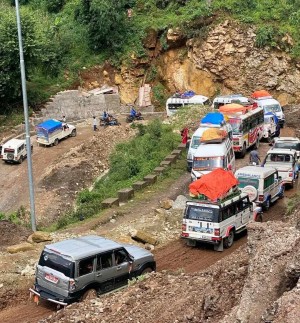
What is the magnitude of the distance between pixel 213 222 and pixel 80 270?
21.2 ft

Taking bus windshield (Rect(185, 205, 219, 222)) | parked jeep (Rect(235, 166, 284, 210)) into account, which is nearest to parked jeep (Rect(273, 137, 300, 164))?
parked jeep (Rect(235, 166, 284, 210))

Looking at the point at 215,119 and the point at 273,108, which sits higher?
the point at 215,119

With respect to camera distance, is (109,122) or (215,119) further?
(109,122)

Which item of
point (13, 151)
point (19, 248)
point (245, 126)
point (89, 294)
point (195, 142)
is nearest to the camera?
point (89, 294)

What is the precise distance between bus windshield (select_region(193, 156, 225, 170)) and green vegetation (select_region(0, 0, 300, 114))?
73.4 feet

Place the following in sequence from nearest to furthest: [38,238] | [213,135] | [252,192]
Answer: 1. [38,238]
2. [252,192]
3. [213,135]

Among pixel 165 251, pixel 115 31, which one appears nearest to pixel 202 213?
pixel 165 251

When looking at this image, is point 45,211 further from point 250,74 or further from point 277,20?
point 277,20

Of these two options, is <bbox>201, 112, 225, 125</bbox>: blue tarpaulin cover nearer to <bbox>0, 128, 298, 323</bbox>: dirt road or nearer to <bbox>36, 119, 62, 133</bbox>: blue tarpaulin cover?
<bbox>0, 128, 298, 323</bbox>: dirt road

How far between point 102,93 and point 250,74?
12.6 metres

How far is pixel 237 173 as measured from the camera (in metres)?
24.4

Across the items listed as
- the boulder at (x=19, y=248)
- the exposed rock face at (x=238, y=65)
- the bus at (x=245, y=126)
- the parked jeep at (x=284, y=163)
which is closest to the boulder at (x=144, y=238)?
the boulder at (x=19, y=248)

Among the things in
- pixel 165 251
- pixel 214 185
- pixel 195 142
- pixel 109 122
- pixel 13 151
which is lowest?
pixel 13 151

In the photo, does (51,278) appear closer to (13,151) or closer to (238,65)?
(13,151)
